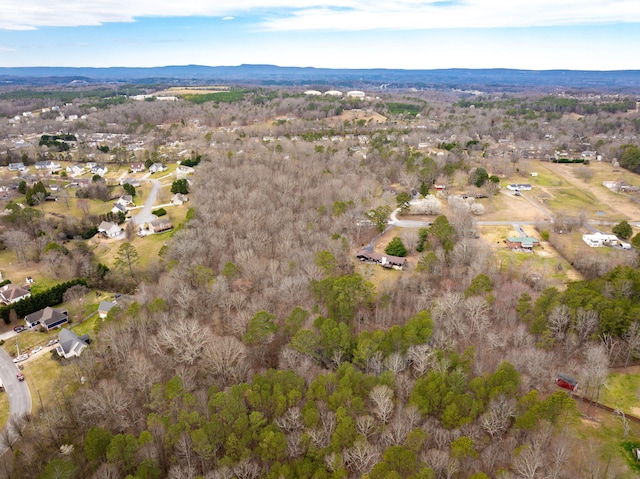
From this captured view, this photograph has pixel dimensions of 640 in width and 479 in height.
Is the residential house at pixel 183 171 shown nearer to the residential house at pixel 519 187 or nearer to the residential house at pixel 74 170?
the residential house at pixel 74 170

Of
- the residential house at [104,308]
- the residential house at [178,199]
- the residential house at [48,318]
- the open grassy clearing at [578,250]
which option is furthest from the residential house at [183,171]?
the open grassy clearing at [578,250]

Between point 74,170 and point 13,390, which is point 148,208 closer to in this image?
point 74,170

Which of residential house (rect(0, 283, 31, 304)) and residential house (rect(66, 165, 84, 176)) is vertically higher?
residential house (rect(66, 165, 84, 176))

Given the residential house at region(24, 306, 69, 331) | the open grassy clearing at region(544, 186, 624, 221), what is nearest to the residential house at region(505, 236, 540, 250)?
the open grassy clearing at region(544, 186, 624, 221)

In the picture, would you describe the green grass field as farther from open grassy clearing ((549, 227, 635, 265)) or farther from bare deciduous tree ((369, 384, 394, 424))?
open grassy clearing ((549, 227, 635, 265))

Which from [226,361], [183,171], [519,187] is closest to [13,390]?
[226,361]

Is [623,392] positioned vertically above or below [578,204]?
below
